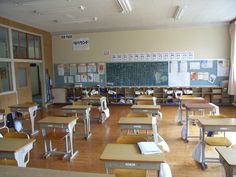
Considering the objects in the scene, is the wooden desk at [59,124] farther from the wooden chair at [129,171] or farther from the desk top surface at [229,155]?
the desk top surface at [229,155]

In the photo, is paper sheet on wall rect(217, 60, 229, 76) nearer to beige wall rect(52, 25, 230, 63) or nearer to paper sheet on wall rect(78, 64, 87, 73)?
beige wall rect(52, 25, 230, 63)

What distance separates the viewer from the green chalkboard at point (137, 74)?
908 cm

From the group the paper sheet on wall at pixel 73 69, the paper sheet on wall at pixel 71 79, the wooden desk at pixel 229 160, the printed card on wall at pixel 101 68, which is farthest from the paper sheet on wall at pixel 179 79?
the wooden desk at pixel 229 160

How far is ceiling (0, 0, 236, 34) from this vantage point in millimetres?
5722

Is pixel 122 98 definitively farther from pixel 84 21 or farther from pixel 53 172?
pixel 53 172

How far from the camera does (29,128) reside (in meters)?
6.18

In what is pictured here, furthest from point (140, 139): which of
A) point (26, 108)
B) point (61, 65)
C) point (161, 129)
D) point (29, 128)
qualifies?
point (61, 65)

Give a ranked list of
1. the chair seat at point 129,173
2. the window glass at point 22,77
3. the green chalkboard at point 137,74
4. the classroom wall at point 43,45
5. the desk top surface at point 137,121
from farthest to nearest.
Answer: the green chalkboard at point 137,74
the window glass at point 22,77
the classroom wall at point 43,45
the desk top surface at point 137,121
the chair seat at point 129,173

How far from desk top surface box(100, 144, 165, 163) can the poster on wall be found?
25.7 ft

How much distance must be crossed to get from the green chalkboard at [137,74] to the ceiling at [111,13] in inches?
63.8

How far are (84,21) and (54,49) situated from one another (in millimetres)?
3060

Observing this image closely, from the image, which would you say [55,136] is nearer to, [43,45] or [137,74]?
[137,74]

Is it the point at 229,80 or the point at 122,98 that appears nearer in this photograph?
the point at 229,80

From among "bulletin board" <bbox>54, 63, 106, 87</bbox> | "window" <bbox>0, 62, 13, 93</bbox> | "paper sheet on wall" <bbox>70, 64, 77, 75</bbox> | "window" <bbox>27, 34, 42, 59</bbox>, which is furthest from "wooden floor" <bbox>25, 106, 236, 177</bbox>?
"window" <bbox>27, 34, 42, 59</bbox>
